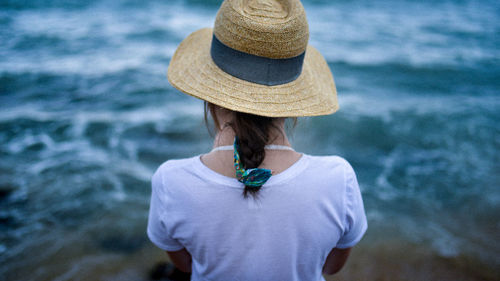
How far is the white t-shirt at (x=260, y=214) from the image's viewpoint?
1.12 meters

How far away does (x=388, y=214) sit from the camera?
140 inches

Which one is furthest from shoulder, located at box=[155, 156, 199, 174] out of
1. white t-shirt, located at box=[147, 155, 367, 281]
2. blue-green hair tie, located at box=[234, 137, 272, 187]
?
blue-green hair tie, located at box=[234, 137, 272, 187]

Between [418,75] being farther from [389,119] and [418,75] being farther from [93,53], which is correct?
[93,53]

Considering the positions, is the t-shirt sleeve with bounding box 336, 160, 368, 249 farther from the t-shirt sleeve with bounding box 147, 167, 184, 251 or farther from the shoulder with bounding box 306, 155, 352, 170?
the t-shirt sleeve with bounding box 147, 167, 184, 251

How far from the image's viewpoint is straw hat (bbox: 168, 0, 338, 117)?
125cm

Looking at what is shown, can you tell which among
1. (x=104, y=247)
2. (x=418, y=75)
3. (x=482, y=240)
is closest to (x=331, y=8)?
(x=418, y=75)

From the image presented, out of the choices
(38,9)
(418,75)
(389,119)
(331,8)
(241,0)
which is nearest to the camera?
(241,0)

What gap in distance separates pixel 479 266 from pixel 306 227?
2639mm

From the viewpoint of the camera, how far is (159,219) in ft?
4.27

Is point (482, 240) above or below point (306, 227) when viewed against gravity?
below

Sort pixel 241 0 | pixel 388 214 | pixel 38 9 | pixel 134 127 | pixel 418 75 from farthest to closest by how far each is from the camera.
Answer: pixel 38 9
pixel 418 75
pixel 134 127
pixel 388 214
pixel 241 0

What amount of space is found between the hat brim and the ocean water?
1962 mm

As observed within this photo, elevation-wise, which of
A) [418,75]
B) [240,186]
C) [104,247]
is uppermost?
[240,186]

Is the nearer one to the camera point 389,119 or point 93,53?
point 389,119
